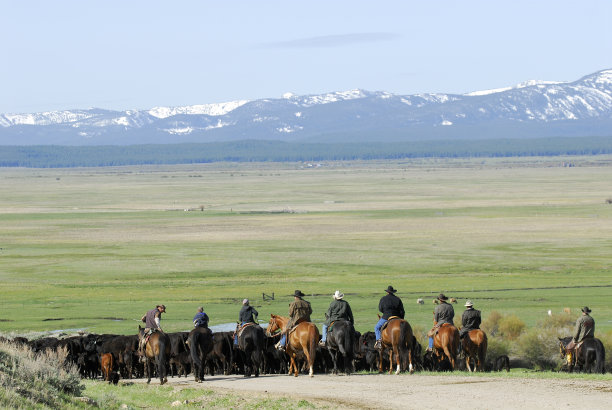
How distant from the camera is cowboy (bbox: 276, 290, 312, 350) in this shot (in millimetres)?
24672

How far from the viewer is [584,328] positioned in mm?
24891

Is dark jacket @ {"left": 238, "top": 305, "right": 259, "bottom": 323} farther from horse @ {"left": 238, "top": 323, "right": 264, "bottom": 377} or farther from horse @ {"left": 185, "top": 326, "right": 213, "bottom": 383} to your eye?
horse @ {"left": 185, "top": 326, "right": 213, "bottom": 383}

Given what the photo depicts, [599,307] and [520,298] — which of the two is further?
[520,298]

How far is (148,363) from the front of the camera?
2570 centimetres

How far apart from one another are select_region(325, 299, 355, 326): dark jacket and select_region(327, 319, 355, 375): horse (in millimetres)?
→ 146

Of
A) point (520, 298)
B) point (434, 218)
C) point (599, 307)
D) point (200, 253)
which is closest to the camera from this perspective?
point (599, 307)

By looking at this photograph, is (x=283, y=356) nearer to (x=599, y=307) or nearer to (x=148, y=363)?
(x=148, y=363)

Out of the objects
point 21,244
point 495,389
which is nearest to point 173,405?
point 495,389

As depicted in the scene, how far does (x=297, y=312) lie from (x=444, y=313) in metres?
3.62

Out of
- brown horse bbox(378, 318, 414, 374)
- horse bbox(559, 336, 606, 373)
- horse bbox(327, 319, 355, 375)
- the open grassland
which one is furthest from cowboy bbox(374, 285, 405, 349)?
the open grassland

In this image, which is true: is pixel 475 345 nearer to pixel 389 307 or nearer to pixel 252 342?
pixel 389 307

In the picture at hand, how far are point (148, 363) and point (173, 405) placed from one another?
467 cm

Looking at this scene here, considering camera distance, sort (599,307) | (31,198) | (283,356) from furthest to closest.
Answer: (31,198) < (599,307) < (283,356)

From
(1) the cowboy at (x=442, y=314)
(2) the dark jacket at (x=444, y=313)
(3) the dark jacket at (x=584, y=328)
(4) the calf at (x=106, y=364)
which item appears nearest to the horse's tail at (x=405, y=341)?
(1) the cowboy at (x=442, y=314)
